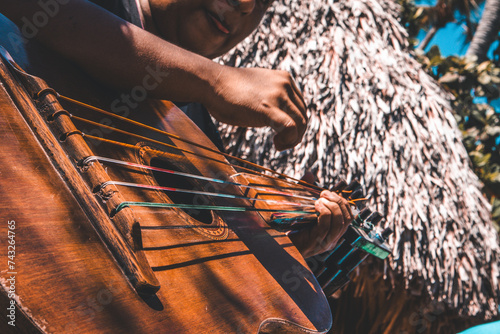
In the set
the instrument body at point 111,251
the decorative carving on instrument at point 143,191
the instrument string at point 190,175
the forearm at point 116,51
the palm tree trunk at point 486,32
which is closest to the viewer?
the instrument body at point 111,251

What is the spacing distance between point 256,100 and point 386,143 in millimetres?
2764

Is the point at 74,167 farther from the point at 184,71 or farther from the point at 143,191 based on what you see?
the point at 184,71

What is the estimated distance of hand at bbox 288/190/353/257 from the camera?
1.34 meters

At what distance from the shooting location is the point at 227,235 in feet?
3.14

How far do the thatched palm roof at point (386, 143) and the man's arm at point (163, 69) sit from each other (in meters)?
2.32

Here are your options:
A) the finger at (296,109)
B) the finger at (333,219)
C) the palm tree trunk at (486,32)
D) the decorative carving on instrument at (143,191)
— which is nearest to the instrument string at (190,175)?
the decorative carving on instrument at (143,191)

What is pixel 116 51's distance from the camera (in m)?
0.91

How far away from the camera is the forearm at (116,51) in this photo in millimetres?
868

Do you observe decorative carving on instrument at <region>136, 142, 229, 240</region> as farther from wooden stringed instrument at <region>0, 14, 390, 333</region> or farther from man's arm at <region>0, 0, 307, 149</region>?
man's arm at <region>0, 0, 307, 149</region>

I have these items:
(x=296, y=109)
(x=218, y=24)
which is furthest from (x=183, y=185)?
(x=218, y=24)

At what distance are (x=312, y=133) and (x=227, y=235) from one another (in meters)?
2.66

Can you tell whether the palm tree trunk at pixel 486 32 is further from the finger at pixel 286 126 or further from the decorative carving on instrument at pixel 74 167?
the decorative carving on instrument at pixel 74 167

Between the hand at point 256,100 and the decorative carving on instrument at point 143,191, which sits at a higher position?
the hand at point 256,100

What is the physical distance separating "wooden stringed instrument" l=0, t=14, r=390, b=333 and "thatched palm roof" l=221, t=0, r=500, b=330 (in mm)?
2468
